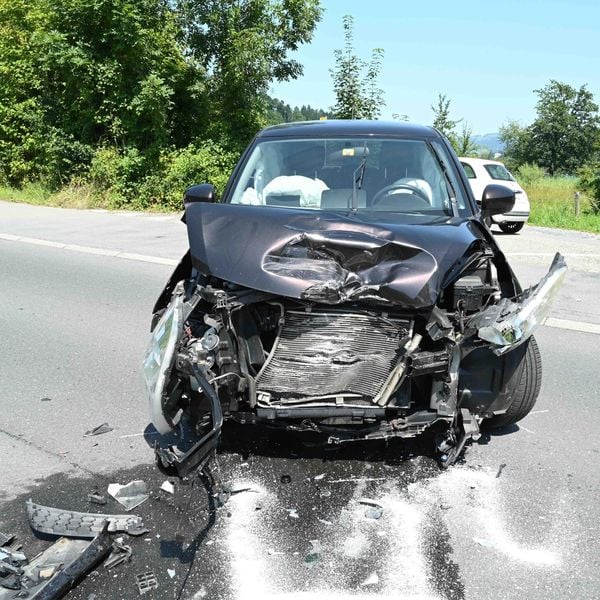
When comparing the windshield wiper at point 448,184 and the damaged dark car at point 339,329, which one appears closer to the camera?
the damaged dark car at point 339,329

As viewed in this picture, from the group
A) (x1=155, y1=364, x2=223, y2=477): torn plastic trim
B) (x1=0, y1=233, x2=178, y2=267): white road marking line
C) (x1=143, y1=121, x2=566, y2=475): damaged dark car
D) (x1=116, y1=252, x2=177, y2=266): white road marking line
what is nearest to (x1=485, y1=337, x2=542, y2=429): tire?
(x1=143, y1=121, x2=566, y2=475): damaged dark car

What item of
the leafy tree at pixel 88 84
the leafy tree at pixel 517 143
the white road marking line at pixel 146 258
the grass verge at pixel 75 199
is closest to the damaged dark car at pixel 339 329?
the white road marking line at pixel 146 258

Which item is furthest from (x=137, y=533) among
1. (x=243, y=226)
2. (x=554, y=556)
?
(x=554, y=556)

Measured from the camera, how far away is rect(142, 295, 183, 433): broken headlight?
10.0 ft

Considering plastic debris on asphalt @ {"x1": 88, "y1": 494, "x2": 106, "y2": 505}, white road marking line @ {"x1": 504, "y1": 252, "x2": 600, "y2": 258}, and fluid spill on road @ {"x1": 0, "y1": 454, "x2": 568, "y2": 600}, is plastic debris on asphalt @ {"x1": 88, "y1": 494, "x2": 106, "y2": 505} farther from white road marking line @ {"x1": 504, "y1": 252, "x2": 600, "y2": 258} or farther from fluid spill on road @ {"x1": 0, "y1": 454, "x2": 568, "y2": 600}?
white road marking line @ {"x1": 504, "y1": 252, "x2": 600, "y2": 258}

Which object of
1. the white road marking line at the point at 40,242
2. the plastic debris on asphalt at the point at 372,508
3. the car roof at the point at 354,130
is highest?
the car roof at the point at 354,130

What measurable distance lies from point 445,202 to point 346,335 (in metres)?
1.59

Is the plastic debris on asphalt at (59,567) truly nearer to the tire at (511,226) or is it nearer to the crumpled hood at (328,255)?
the crumpled hood at (328,255)

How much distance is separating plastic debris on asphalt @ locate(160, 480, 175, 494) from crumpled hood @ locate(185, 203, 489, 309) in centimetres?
117

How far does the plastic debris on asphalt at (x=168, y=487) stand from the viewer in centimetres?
341

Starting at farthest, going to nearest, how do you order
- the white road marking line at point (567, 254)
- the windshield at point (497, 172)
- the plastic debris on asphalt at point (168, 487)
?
1. the windshield at point (497, 172)
2. the white road marking line at point (567, 254)
3. the plastic debris on asphalt at point (168, 487)

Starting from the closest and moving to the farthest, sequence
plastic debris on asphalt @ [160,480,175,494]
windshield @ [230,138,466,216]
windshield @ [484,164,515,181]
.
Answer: plastic debris on asphalt @ [160,480,175,494] → windshield @ [230,138,466,216] → windshield @ [484,164,515,181]

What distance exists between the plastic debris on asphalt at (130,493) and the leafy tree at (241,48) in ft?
49.7

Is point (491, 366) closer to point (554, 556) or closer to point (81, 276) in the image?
point (554, 556)
